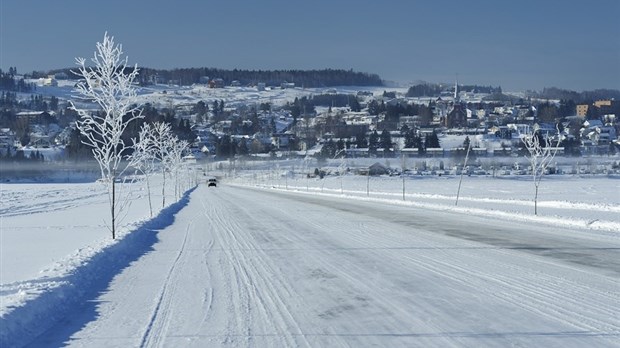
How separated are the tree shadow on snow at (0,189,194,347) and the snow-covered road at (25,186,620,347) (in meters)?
0.05

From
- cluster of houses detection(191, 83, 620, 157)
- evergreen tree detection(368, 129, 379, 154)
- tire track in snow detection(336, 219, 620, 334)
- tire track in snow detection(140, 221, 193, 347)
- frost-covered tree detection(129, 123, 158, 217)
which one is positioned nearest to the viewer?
tire track in snow detection(140, 221, 193, 347)

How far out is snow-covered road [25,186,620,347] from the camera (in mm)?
6195

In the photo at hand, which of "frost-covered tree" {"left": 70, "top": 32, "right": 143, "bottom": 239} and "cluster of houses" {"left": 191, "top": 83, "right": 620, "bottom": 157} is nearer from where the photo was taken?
"frost-covered tree" {"left": 70, "top": 32, "right": 143, "bottom": 239}

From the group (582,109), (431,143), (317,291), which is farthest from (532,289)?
(582,109)

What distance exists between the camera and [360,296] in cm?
822

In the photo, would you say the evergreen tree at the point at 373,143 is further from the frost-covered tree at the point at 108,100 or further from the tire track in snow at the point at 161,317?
the tire track in snow at the point at 161,317

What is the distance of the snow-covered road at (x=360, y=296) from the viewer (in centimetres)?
620

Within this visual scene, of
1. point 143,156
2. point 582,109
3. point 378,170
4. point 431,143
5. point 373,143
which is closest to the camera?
point 143,156

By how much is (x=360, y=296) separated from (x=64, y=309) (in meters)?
3.82

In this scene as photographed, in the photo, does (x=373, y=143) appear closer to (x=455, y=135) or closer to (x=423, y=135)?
(x=423, y=135)

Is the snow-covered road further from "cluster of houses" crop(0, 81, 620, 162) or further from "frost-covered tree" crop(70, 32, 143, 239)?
"cluster of houses" crop(0, 81, 620, 162)

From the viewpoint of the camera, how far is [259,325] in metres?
6.71

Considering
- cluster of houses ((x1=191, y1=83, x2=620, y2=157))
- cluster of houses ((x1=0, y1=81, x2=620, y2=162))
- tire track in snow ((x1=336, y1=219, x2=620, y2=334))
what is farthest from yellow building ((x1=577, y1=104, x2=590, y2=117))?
tire track in snow ((x1=336, y1=219, x2=620, y2=334))

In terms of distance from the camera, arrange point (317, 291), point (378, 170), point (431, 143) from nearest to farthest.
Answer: point (317, 291) < point (378, 170) < point (431, 143)
